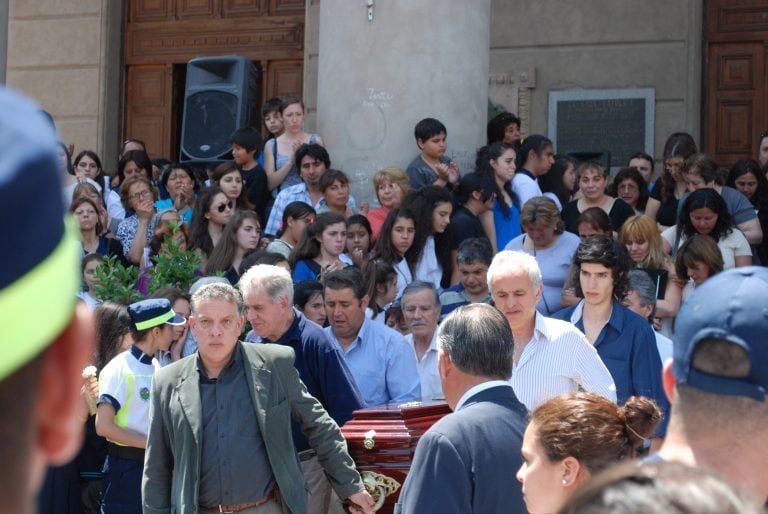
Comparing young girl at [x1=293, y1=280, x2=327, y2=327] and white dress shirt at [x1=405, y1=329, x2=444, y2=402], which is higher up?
young girl at [x1=293, y1=280, x2=327, y2=327]

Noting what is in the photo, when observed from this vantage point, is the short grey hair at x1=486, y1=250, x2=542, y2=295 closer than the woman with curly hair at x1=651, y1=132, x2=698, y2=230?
Yes

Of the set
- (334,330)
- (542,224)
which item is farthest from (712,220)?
(334,330)

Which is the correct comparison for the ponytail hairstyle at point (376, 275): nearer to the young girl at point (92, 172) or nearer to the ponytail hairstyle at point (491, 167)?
the ponytail hairstyle at point (491, 167)

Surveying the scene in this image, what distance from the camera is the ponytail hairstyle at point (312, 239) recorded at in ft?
32.1

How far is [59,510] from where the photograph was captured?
7.55 metres

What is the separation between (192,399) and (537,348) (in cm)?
165

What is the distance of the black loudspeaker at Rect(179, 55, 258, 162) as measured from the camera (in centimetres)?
1331

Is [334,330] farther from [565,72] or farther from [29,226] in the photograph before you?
[565,72]

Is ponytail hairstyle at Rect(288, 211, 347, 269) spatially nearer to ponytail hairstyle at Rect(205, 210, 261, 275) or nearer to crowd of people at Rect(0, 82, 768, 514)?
crowd of people at Rect(0, 82, 768, 514)

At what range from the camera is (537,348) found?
6.39 m

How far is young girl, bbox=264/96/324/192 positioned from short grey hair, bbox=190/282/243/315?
15.9 ft

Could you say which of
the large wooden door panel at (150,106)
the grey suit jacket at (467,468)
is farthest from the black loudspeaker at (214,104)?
the grey suit jacket at (467,468)

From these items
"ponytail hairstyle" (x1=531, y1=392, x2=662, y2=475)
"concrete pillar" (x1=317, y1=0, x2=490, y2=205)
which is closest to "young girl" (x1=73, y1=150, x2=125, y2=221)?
"concrete pillar" (x1=317, y1=0, x2=490, y2=205)

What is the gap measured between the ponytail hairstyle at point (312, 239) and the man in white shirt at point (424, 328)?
4.46ft
